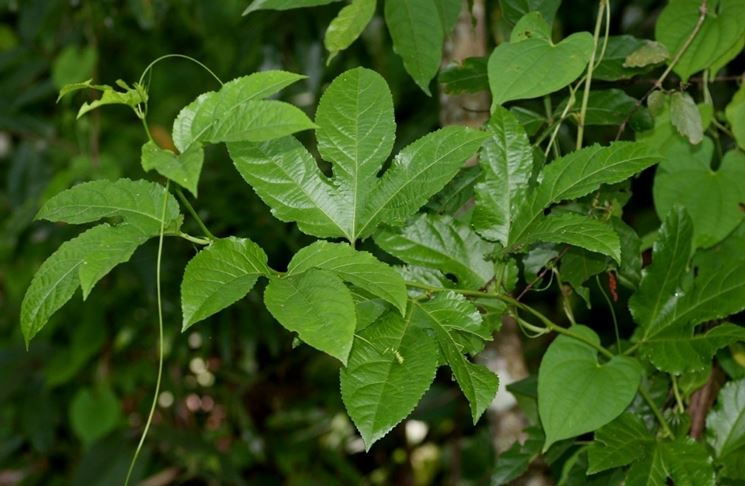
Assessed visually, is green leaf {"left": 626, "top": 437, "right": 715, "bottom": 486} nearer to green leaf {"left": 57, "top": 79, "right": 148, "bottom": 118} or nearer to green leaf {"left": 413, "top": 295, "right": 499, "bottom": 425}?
green leaf {"left": 413, "top": 295, "right": 499, "bottom": 425}

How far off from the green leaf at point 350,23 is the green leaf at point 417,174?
11.6 inches

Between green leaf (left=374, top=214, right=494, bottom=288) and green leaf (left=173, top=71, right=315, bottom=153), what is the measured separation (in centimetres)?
27

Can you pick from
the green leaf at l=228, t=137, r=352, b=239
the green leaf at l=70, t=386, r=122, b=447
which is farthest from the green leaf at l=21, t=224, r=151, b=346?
the green leaf at l=70, t=386, r=122, b=447

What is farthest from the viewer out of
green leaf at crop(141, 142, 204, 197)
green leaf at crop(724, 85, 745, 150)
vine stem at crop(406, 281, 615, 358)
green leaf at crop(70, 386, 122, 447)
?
green leaf at crop(70, 386, 122, 447)

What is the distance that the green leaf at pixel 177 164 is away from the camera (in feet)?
2.10

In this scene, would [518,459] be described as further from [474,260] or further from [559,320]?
[559,320]

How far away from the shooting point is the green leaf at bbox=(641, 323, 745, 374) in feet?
3.05

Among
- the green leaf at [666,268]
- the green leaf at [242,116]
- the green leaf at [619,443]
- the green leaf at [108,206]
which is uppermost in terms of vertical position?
the green leaf at [242,116]

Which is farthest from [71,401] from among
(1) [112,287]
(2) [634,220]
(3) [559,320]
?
(2) [634,220]

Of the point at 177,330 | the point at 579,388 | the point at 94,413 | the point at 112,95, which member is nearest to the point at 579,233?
the point at 579,388

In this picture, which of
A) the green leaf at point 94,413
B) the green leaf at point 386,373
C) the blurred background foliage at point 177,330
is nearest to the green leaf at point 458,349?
the green leaf at point 386,373

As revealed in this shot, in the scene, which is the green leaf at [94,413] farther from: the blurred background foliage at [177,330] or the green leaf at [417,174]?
the green leaf at [417,174]

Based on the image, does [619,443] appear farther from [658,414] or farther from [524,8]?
[524,8]

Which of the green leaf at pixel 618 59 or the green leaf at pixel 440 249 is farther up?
the green leaf at pixel 618 59
